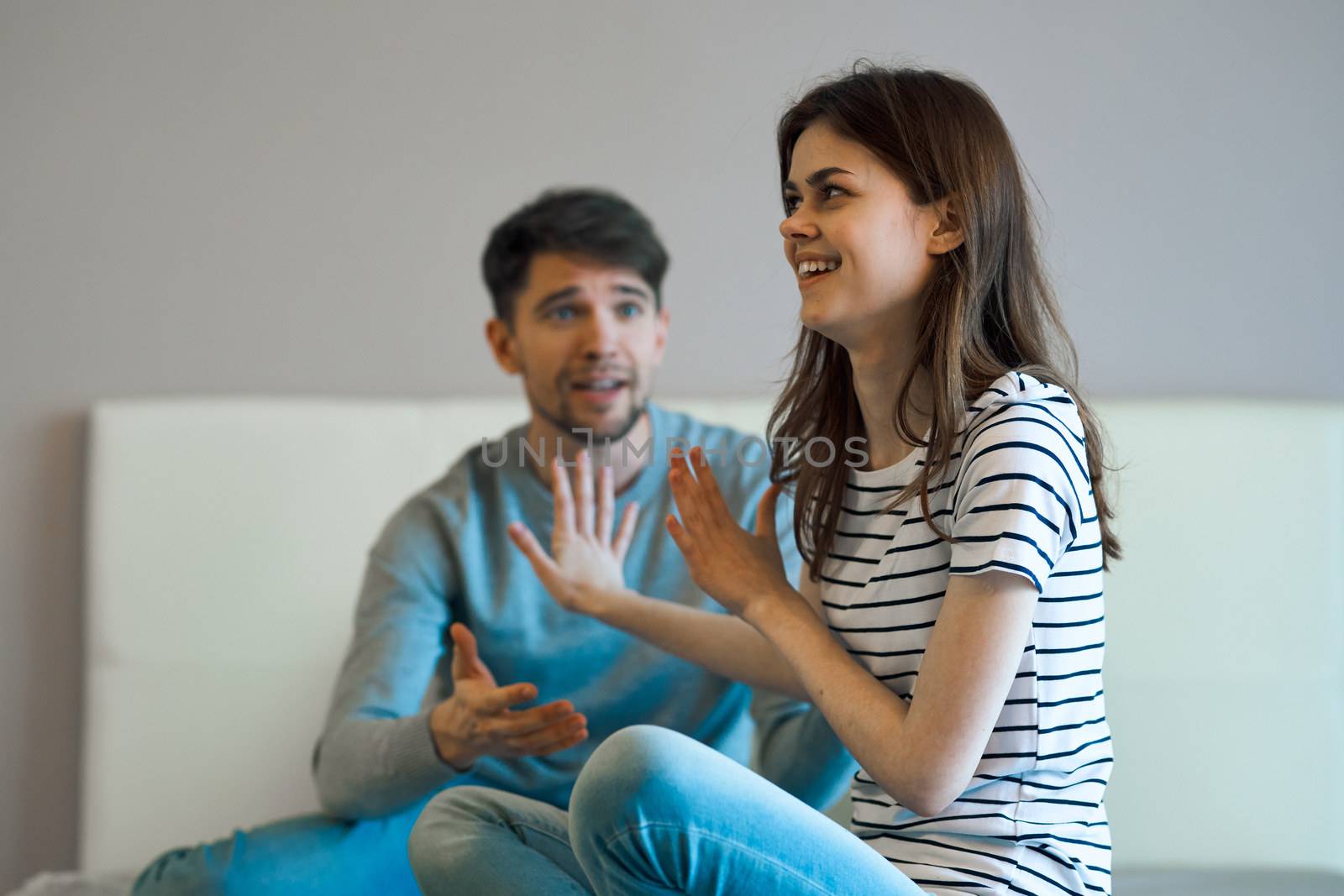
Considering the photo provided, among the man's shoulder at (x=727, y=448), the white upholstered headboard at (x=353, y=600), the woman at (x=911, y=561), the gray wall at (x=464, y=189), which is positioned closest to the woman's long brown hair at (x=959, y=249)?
the woman at (x=911, y=561)

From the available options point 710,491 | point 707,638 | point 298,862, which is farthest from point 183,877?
point 710,491

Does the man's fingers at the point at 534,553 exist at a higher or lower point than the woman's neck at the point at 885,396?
lower

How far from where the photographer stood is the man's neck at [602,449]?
1.73 meters

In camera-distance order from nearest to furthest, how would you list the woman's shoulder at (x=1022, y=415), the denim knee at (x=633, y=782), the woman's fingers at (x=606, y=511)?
the denim knee at (x=633, y=782)
the woman's shoulder at (x=1022, y=415)
the woman's fingers at (x=606, y=511)

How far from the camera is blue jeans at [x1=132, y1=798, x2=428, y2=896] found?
1405 millimetres

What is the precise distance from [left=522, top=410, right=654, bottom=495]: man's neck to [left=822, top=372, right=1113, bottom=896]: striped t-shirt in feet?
2.24

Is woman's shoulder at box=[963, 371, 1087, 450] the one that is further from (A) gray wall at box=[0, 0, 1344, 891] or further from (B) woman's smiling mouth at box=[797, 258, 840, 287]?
(A) gray wall at box=[0, 0, 1344, 891]

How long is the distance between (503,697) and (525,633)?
1.06ft

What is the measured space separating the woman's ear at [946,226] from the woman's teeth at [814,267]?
86mm

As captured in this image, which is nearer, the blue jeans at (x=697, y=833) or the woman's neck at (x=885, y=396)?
the blue jeans at (x=697, y=833)

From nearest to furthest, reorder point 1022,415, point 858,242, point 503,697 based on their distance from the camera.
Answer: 1. point 1022,415
2. point 858,242
3. point 503,697

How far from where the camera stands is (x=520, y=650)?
162 cm

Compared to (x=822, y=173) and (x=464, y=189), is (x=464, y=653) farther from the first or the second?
(x=464, y=189)

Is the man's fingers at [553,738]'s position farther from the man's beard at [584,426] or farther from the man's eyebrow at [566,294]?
the man's eyebrow at [566,294]
